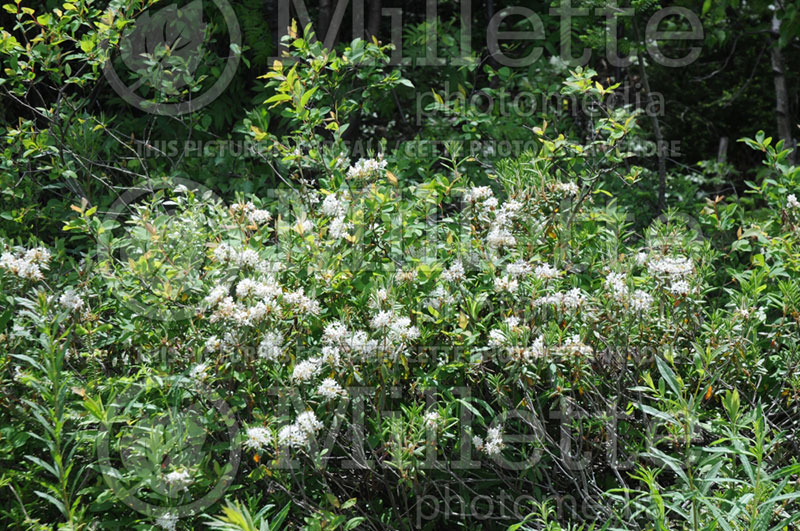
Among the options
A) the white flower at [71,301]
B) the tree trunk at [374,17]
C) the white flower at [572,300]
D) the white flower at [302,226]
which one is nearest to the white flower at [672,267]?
the white flower at [572,300]

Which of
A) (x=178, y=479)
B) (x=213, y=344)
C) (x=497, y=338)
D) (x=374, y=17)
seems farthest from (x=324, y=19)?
(x=178, y=479)

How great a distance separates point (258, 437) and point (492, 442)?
68cm

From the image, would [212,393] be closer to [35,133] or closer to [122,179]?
[35,133]

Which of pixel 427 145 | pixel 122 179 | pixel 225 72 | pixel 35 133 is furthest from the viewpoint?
pixel 225 72

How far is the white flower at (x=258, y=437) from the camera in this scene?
2051 millimetres

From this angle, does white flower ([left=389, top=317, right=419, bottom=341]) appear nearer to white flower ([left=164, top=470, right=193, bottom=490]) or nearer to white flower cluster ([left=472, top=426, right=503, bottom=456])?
white flower cluster ([left=472, top=426, right=503, bottom=456])

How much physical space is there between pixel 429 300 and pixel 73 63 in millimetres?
3856

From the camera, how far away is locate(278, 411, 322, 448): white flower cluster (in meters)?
2.06

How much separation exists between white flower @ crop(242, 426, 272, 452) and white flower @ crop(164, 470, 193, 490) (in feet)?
0.61

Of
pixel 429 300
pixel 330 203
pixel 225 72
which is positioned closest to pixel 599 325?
pixel 429 300

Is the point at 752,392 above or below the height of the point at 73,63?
below

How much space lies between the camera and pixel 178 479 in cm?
195

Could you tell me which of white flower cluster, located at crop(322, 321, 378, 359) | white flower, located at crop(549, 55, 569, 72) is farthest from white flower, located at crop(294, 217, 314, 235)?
white flower, located at crop(549, 55, 569, 72)

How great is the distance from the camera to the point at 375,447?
237 centimetres
